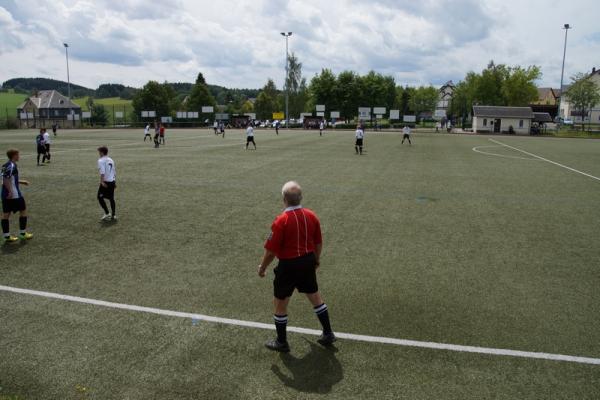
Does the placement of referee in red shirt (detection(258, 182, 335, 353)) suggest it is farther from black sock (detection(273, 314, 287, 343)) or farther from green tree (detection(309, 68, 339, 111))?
green tree (detection(309, 68, 339, 111))

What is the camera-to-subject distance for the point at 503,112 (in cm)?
7200

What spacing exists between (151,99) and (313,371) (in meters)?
100

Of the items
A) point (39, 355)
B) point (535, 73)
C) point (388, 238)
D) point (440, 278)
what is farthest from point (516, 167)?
point (535, 73)

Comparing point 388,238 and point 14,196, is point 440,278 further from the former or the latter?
point 14,196

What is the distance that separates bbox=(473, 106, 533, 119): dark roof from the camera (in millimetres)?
70438

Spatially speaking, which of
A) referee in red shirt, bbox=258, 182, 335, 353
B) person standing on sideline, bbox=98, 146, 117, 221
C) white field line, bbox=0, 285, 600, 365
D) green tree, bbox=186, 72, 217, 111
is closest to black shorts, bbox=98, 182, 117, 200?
person standing on sideline, bbox=98, 146, 117, 221

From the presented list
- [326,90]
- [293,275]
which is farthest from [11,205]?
[326,90]

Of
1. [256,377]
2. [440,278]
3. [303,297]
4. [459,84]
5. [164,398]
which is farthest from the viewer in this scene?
[459,84]

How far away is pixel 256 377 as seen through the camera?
460cm

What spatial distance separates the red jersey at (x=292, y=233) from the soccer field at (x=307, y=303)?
123 cm

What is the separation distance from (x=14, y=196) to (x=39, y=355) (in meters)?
5.49

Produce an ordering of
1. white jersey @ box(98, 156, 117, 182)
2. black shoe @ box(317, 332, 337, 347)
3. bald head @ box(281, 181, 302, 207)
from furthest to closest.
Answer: white jersey @ box(98, 156, 117, 182) → black shoe @ box(317, 332, 337, 347) → bald head @ box(281, 181, 302, 207)

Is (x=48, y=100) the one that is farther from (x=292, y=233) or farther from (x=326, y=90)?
(x=292, y=233)

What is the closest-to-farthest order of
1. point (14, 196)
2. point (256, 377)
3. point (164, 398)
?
point (164, 398) < point (256, 377) < point (14, 196)
